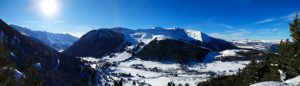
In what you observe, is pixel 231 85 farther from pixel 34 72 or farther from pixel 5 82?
pixel 5 82

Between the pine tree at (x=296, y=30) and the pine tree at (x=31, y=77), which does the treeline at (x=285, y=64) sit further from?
the pine tree at (x=31, y=77)

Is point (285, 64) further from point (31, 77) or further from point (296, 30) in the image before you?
point (31, 77)

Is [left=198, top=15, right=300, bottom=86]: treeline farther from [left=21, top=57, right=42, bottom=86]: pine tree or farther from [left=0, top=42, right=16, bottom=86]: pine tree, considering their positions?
[left=0, top=42, right=16, bottom=86]: pine tree

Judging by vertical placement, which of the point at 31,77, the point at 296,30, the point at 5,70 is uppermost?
the point at 296,30

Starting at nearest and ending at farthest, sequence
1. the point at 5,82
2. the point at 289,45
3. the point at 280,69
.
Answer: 1. the point at 5,82
2. the point at 289,45
3. the point at 280,69

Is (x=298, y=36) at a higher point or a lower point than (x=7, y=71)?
higher

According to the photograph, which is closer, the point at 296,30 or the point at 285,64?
the point at 296,30

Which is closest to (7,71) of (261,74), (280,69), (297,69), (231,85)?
(297,69)

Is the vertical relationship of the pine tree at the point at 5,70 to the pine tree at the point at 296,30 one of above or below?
below

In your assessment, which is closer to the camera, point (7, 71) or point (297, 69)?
point (7, 71)

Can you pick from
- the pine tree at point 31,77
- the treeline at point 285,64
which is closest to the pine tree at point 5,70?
the pine tree at point 31,77

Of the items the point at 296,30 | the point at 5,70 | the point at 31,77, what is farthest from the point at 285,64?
the point at 5,70
